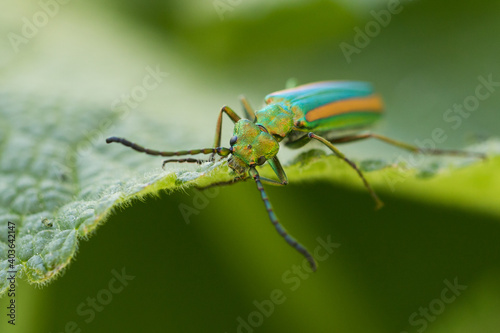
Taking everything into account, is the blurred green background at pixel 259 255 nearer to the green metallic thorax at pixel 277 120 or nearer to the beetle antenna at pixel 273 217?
the green metallic thorax at pixel 277 120

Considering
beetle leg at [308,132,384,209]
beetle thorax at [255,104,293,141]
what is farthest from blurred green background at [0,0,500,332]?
beetle thorax at [255,104,293,141]

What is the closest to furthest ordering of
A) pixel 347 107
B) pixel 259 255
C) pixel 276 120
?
pixel 276 120
pixel 259 255
pixel 347 107

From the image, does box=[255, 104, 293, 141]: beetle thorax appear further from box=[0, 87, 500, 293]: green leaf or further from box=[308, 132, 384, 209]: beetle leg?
box=[0, 87, 500, 293]: green leaf

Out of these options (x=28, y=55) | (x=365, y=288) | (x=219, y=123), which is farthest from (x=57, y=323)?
(x=28, y=55)

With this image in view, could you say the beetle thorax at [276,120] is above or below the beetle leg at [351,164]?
above

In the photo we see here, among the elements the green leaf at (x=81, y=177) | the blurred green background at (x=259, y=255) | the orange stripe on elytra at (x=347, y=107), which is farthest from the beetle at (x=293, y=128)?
the blurred green background at (x=259, y=255)

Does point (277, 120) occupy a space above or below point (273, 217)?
above

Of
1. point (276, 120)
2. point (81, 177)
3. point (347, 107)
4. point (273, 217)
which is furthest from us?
point (347, 107)

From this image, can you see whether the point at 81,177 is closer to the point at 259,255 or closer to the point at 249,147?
the point at 249,147

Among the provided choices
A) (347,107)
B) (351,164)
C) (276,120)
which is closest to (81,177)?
(276,120)
